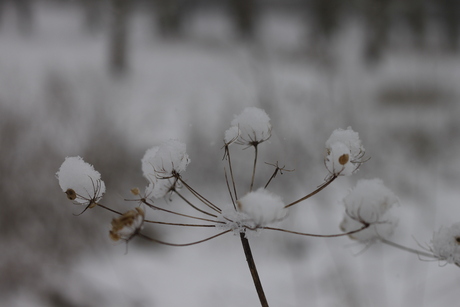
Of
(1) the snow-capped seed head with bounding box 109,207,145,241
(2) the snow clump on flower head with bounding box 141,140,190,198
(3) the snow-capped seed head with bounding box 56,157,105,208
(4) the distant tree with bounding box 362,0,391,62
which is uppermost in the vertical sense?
(4) the distant tree with bounding box 362,0,391,62

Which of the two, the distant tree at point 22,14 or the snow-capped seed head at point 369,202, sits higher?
the distant tree at point 22,14

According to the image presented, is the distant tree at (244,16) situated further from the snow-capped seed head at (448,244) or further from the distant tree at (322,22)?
the snow-capped seed head at (448,244)

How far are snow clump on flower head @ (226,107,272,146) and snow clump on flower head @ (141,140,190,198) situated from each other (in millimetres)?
54

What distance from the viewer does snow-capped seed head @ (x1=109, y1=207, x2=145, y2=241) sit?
0.27 metres

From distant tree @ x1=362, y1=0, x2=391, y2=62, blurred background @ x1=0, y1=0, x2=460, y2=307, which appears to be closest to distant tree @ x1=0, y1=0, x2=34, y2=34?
blurred background @ x1=0, y1=0, x2=460, y2=307

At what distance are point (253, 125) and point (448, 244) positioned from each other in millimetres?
174

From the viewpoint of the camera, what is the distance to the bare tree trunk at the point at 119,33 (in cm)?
344

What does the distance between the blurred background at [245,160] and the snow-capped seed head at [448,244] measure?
90cm

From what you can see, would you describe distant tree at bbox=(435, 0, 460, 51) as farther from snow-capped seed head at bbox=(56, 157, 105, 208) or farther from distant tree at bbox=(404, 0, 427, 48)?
snow-capped seed head at bbox=(56, 157, 105, 208)

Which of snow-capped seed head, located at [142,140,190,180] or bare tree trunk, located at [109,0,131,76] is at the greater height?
bare tree trunk, located at [109,0,131,76]

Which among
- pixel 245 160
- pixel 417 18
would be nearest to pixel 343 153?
pixel 245 160

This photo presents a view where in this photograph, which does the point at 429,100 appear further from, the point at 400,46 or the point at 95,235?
the point at 95,235

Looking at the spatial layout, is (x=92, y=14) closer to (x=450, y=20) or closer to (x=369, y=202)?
(x=450, y=20)

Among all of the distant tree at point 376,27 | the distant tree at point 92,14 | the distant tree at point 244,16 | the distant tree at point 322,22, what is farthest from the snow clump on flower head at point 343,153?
the distant tree at point 92,14
